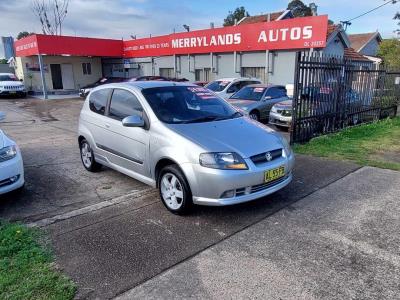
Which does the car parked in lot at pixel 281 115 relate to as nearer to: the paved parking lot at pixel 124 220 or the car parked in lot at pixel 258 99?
the car parked in lot at pixel 258 99

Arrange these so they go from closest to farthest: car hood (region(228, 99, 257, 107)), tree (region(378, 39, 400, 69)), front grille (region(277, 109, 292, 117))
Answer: front grille (region(277, 109, 292, 117)) < car hood (region(228, 99, 257, 107)) < tree (region(378, 39, 400, 69))

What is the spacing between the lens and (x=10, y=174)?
4500mm

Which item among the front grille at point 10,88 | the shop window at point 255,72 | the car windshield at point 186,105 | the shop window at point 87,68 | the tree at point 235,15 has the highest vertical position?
the tree at point 235,15

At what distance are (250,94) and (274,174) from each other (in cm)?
754

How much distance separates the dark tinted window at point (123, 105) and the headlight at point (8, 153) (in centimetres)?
146

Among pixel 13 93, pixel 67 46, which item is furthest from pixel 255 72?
pixel 13 93

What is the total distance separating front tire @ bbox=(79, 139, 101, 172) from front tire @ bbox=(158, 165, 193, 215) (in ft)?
7.17

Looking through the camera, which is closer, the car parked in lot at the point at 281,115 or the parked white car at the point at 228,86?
the car parked in lot at the point at 281,115

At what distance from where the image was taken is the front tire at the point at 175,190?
12.8 ft

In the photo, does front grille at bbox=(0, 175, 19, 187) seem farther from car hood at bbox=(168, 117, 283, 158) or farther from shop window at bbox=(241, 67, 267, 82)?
shop window at bbox=(241, 67, 267, 82)

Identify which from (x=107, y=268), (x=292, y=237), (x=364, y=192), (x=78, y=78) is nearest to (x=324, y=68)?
(x=364, y=192)

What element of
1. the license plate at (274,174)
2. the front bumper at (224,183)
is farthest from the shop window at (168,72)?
the front bumper at (224,183)

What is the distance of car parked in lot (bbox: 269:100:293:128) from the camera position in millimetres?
9688

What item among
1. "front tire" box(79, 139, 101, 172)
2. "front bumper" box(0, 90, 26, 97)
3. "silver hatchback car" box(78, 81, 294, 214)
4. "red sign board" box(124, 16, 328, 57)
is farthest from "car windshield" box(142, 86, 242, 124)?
"front bumper" box(0, 90, 26, 97)
